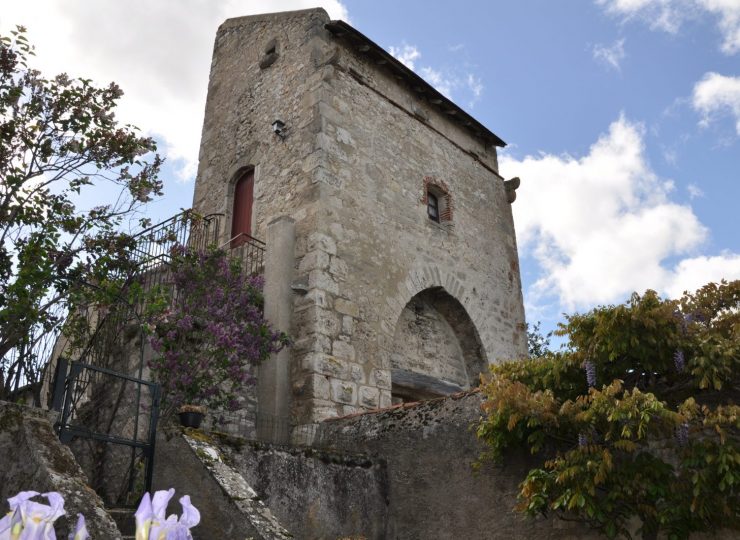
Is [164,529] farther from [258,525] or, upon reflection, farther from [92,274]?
[92,274]

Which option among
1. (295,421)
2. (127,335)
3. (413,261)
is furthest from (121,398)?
Answer: (413,261)

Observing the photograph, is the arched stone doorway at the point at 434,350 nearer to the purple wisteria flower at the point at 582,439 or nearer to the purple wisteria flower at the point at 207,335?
the purple wisteria flower at the point at 207,335

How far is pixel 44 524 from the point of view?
1175 mm

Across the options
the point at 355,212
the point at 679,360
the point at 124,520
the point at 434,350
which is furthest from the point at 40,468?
the point at 434,350

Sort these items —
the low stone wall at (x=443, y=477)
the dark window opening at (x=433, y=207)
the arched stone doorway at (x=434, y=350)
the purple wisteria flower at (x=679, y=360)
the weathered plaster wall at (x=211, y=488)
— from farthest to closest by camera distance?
the dark window opening at (x=433, y=207)
the arched stone doorway at (x=434, y=350)
the low stone wall at (x=443, y=477)
the purple wisteria flower at (x=679, y=360)
the weathered plaster wall at (x=211, y=488)

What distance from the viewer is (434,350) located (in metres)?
10.1

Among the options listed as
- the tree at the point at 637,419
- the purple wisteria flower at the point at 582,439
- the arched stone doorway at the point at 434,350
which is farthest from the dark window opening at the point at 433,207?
the purple wisteria flower at the point at 582,439

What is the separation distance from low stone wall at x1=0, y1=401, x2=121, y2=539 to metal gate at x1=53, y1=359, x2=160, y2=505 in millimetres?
701

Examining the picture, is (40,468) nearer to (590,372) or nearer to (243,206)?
(590,372)

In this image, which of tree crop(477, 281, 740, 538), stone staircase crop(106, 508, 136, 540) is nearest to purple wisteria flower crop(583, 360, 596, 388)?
tree crop(477, 281, 740, 538)

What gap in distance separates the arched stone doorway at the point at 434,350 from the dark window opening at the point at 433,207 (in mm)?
1372

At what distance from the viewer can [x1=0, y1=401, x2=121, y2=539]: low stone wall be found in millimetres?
2947

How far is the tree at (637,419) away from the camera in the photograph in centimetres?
417

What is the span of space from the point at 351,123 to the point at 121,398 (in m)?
5.39
